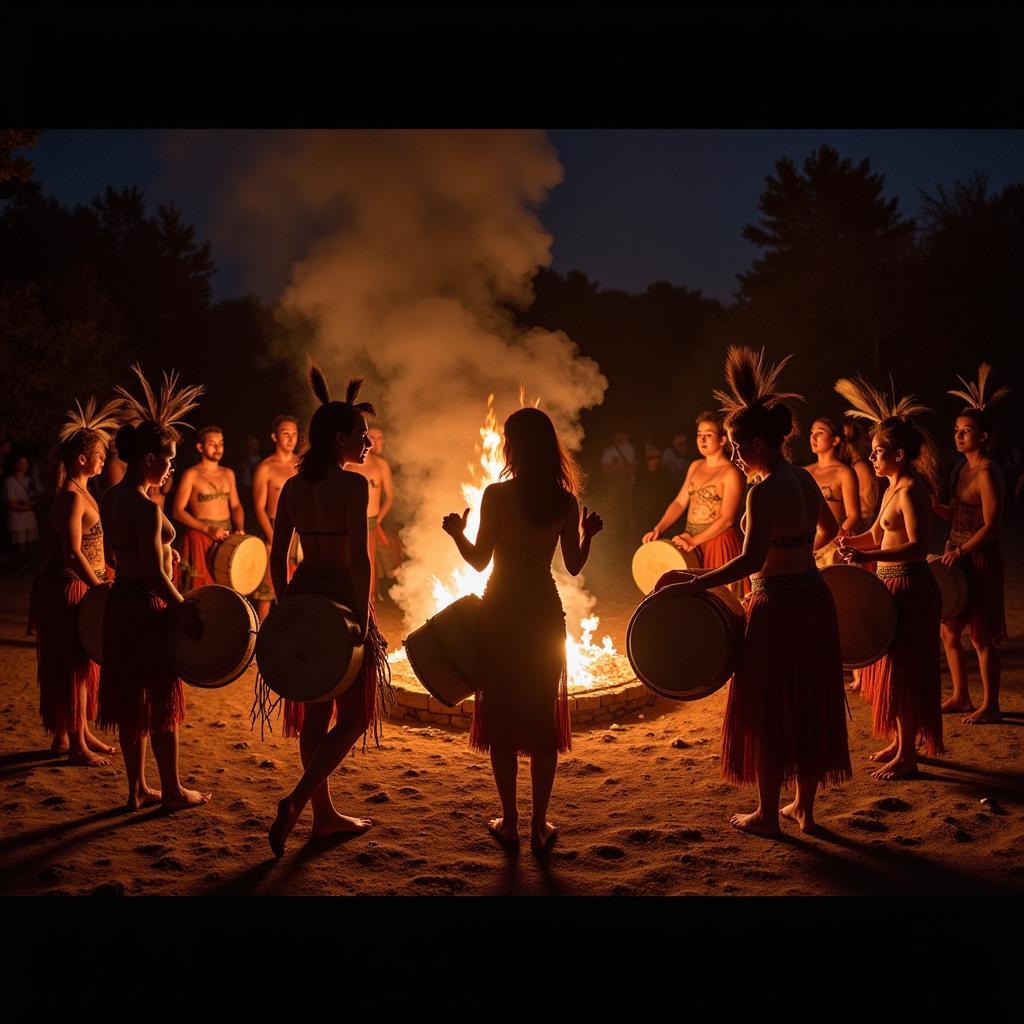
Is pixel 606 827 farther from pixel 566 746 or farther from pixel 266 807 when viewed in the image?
pixel 266 807

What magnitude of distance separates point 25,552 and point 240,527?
6.28m

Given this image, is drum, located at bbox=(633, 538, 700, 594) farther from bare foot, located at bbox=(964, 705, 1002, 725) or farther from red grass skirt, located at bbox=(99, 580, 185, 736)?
red grass skirt, located at bbox=(99, 580, 185, 736)

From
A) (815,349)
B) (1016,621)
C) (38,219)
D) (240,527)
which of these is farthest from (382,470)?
(38,219)

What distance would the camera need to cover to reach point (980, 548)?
554 centimetres

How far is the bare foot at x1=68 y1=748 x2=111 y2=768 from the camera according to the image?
195 inches

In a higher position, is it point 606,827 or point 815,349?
point 815,349

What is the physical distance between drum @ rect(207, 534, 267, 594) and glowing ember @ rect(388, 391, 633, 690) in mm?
1215

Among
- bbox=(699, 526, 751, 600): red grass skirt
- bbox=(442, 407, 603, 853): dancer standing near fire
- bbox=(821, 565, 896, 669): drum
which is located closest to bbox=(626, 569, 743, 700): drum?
bbox=(442, 407, 603, 853): dancer standing near fire

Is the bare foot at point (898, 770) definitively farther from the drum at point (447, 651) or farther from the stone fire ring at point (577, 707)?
the drum at point (447, 651)

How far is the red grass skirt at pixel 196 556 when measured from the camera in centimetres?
705

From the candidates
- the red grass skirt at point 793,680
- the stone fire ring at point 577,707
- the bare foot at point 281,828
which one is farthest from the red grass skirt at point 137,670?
the red grass skirt at point 793,680

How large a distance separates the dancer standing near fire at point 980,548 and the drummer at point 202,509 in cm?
509
